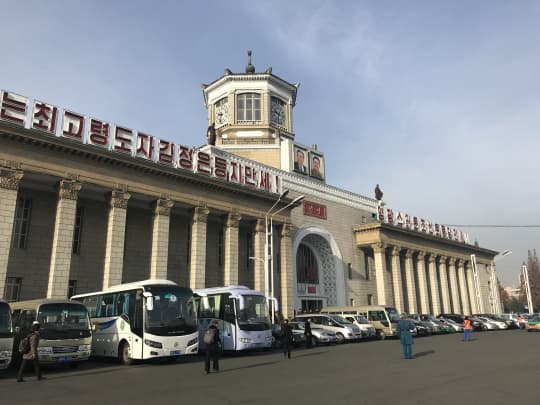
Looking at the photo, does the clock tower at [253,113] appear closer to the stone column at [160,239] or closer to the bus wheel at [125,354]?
the stone column at [160,239]

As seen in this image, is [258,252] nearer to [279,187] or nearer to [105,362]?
[279,187]

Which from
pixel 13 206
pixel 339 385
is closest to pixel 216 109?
pixel 13 206

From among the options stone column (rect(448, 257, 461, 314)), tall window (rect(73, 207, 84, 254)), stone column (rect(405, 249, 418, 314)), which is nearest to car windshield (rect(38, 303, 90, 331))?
tall window (rect(73, 207, 84, 254))

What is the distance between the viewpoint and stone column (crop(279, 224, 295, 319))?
108 ft

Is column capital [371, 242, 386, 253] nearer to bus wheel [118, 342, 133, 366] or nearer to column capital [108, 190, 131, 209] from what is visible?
column capital [108, 190, 131, 209]

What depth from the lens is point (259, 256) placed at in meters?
32.4

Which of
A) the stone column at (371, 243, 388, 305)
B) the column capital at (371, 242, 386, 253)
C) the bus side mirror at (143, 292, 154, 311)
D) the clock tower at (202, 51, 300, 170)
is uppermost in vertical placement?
the clock tower at (202, 51, 300, 170)

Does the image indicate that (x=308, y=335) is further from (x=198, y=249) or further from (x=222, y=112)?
(x=222, y=112)

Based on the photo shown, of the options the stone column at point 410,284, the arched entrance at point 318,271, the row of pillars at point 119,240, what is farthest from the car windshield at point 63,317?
the stone column at point 410,284

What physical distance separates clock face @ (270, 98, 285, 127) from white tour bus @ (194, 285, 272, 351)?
28.8 meters

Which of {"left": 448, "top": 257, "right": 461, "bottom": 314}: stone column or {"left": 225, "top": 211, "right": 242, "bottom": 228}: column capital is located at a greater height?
{"left": 225, "top": 211, "right": 242, "bottom": 228}: column capital

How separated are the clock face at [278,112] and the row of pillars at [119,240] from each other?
1714 centimetres

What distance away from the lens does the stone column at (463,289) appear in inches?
2224

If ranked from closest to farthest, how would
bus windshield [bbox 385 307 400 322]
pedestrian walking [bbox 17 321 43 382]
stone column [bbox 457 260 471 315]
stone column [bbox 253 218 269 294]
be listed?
pedestrian walking [bbox 17 321 43 382], bus windshield [bbox 385 307 400 322], stone column [bbox 253 218 269 294], stone column [bbox 457 260 471 315]
